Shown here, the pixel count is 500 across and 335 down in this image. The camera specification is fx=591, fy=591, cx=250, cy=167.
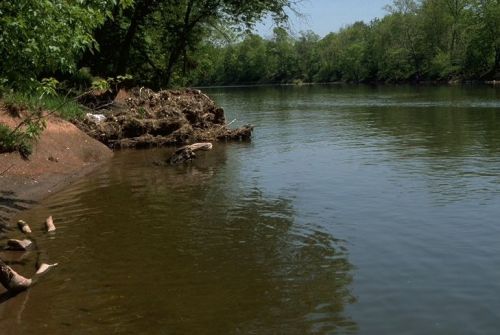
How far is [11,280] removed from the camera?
7.89 m

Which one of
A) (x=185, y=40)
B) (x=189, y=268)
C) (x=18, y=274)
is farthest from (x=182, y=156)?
(x=185, y=40)

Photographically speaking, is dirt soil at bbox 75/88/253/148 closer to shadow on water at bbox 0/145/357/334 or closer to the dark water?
the dark water

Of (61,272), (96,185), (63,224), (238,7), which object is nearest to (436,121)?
(238,7)

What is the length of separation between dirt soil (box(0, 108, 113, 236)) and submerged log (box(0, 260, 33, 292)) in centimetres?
392

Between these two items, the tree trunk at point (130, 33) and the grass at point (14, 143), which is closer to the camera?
the grass at point (14, 143)

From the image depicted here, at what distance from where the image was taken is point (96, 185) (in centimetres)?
1630

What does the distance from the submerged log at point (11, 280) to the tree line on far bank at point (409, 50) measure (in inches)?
2251

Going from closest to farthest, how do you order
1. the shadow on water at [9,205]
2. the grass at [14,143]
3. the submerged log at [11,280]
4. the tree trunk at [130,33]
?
the submerged log at [11,280], the shadow on water at [9,205], the grass at [14,143], the tree trunk at [130,33]

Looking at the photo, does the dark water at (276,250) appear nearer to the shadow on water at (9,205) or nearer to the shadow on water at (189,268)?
the shadow on water at (189,268)

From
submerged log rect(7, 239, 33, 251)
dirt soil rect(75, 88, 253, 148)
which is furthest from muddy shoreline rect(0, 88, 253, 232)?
submerged log rect(7, 239, 33, 251)

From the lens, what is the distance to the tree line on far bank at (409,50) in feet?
315

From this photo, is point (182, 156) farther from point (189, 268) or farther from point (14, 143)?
point (189, 268)

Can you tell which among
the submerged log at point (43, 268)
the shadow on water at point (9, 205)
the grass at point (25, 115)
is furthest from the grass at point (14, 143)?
the submerged log at point (43, 268)

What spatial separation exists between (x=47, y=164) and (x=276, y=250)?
32.4 ft
